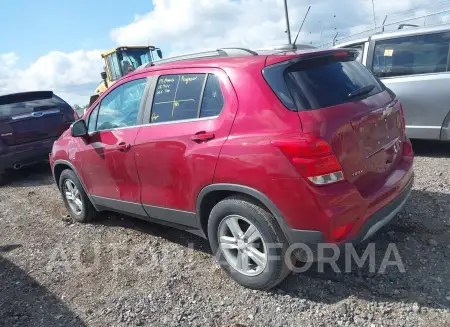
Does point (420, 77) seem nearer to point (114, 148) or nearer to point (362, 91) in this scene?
point (362, 91)

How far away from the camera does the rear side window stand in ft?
9.80

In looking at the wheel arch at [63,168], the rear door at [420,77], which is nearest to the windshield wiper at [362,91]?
the rear door at [420,77]

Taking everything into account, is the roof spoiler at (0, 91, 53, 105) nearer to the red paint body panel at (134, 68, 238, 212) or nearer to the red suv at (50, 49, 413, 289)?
the red suv at (50, 49, 413, 289)

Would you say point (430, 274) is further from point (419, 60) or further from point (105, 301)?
point (419, 60)

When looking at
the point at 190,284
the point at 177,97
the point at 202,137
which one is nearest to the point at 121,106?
the point at 177,97

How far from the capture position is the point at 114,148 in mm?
3775

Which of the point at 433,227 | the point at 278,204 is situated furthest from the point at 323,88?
the point at 433,227

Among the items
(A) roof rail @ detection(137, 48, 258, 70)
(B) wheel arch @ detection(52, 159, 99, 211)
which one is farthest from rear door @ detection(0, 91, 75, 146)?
(A) roof rail @ detection(137, 48, 258, 70)

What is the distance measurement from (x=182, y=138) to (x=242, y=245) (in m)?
0.95

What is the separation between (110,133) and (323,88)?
2.15 m

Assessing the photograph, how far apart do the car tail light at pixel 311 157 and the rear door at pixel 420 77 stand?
147 inches

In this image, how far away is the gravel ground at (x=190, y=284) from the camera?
9.01 feet

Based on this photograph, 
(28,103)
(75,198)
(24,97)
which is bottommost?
(75,198)

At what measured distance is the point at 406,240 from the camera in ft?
11.5
